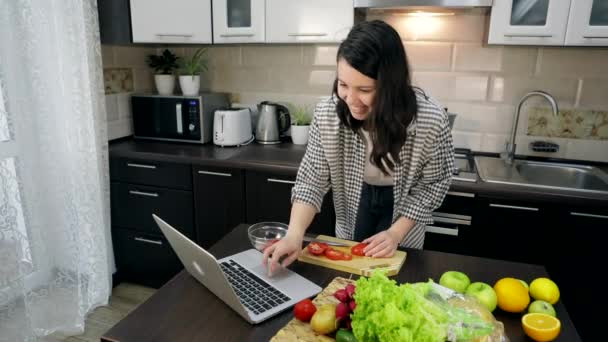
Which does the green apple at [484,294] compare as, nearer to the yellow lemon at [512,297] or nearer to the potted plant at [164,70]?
the yellow lemon at [512,297]

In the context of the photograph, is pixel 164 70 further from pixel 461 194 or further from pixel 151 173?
pixel 461 194

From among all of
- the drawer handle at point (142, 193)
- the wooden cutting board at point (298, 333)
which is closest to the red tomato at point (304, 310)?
the wooden cutting board at point (298, 333)

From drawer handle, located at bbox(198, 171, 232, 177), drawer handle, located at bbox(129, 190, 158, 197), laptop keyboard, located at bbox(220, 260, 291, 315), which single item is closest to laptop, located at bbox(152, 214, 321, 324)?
laptop keyboard, located at bbox(220, 260, 291, 315)

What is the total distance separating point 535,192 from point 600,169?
0.66m

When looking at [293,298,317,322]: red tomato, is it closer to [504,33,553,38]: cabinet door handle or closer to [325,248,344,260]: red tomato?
[325,248,344,260]: red tomato

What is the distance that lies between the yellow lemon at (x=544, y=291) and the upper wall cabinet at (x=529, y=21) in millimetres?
1374

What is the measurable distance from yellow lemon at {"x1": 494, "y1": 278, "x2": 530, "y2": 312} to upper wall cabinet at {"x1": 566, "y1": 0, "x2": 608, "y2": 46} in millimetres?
1474

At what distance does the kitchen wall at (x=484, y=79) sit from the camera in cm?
230

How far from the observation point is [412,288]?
78cm

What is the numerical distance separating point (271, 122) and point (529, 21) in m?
1.44

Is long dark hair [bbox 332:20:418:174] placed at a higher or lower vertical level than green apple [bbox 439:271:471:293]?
higher

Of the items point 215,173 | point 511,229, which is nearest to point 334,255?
point 511,229

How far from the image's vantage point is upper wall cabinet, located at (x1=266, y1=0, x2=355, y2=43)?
2.22m

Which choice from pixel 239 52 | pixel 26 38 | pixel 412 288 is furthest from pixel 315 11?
pixel 412 288
